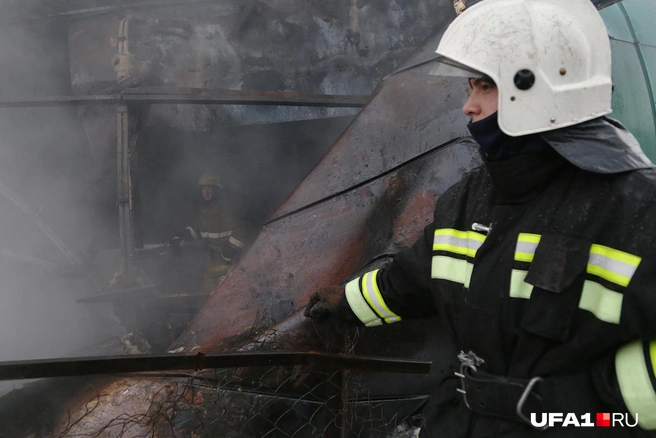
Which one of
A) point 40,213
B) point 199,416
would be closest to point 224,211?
point 40,213

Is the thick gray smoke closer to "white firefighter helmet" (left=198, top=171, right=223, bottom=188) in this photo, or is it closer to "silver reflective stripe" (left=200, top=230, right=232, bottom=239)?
"white firefighter helmet" (left=198, top=171, right=223, bottom=188)

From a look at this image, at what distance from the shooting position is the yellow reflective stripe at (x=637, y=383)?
125cm

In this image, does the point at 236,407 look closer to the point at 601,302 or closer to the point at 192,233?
the point at 601,302

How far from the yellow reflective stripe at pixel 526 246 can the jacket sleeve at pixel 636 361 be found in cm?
25

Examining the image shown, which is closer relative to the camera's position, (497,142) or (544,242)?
(544,242)

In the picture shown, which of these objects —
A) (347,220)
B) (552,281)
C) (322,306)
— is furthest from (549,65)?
(347,220)

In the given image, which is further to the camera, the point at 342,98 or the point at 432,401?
the point at 342,98

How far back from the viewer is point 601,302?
4.19 feet

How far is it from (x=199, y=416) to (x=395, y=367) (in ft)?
3.00

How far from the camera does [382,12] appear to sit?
17.7ft

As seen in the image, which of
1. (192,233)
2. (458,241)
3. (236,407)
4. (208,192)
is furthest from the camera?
(192,233)

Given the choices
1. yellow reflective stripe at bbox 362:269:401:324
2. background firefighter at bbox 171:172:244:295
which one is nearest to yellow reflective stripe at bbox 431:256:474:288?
yellow reflective stripe at bbox 362:269:401:324

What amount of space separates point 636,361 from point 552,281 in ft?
0.88

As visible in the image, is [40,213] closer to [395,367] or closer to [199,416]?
[199,416]
